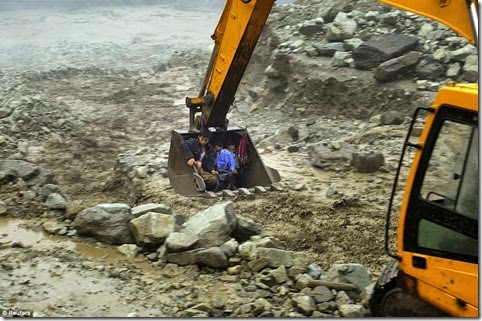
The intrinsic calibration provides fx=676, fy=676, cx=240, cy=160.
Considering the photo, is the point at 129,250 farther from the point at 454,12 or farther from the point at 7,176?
the point at 454,12

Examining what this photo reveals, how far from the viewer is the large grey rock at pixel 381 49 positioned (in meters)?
10.1

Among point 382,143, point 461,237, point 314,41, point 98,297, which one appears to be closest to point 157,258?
point 98,297

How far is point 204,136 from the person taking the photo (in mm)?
7129

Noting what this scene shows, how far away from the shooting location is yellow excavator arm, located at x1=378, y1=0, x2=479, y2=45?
363 centimetres

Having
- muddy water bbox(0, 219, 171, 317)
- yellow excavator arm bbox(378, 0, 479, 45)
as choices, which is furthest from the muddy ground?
yellow excavator arm bbox(378, 0, 479, 45)

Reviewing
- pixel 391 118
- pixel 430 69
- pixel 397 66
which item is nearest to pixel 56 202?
pixel 391 118

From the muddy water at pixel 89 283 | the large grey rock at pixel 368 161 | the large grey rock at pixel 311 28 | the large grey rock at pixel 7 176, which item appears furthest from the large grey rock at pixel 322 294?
the large grey rock at pixel 311 28

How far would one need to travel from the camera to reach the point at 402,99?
945cm

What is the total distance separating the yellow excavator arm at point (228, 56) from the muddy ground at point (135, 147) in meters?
0.93

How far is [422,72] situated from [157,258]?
601 cm

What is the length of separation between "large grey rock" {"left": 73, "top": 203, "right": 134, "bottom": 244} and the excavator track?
2.13 metres

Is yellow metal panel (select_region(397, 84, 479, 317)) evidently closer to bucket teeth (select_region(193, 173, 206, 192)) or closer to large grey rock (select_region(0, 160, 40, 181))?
bucket teeth (select_region(193, 173, 206, 192))

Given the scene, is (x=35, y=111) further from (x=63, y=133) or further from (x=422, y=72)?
(x=422, y=72)

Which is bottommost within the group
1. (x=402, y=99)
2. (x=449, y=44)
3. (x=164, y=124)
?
(x=164, y=124)
